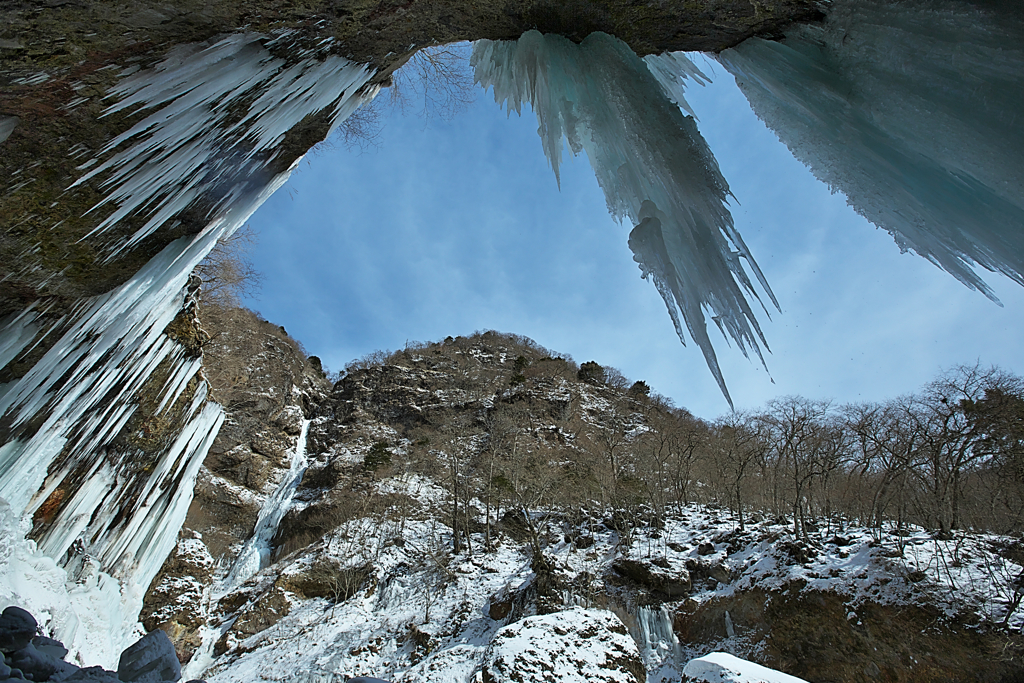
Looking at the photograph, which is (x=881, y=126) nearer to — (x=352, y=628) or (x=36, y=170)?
(x=36, y=170)

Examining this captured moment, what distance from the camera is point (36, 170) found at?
2.98 meters

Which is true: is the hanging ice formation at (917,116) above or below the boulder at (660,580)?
below

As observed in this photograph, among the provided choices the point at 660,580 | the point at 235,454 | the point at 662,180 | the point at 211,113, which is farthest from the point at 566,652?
the point at 235,454

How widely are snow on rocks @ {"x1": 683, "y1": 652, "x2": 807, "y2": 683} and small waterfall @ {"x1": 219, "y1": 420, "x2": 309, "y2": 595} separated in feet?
55.4

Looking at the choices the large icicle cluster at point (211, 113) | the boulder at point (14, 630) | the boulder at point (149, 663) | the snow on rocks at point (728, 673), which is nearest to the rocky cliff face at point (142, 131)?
the large icicle cluster at point (211, 113)

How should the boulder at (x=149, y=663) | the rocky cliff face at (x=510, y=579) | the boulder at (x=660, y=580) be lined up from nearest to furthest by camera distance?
the boulder at (x=149, y=663) < the rocky cliff face at (x=510, y=579) < the boulder at (x=660, y=580)

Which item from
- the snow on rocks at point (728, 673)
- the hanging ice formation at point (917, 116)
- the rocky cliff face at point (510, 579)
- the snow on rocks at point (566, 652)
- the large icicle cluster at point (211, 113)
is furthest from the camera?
the rocky cliff face at point (510, 579)

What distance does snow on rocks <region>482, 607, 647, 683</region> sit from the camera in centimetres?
564

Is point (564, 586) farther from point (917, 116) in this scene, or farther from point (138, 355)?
point (917, 116)

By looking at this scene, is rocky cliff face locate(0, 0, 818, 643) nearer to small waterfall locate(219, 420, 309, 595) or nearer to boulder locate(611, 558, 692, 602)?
boulder locate(611, 558, 692, 602)

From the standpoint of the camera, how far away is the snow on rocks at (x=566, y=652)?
222 inches

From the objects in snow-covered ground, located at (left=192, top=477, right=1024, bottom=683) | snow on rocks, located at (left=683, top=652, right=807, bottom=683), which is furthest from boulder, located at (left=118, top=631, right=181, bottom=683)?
snow-covered ground, located at (left=192, top=477, right=1024, bottom=683)

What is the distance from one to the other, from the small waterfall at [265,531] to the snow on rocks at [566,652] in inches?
590

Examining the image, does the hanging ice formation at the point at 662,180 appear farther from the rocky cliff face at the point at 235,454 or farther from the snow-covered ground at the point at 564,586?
the rocky cliff face at the point at 235,454
